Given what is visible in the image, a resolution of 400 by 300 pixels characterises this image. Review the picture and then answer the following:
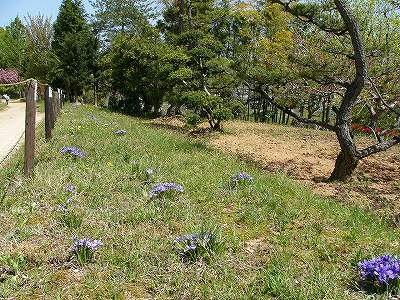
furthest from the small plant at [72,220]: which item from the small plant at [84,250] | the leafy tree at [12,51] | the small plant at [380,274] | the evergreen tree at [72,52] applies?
the leafy tree at [12,51]

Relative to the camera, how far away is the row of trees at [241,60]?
24.2ft

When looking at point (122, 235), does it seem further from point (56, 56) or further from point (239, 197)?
point (56, 56)

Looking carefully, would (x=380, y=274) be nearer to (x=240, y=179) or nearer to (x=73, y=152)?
(x=240, y=179)

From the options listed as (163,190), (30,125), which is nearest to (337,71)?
(163,190)

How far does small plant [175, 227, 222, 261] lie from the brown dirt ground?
295 centimetres

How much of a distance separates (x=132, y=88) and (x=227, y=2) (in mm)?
8577

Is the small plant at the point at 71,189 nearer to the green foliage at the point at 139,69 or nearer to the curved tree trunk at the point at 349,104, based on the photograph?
the curved tree trunk at the point at 349,104

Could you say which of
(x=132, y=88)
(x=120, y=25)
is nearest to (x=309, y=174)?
(x=132, y=88)

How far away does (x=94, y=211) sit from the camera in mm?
4137

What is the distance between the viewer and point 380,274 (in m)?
2.69

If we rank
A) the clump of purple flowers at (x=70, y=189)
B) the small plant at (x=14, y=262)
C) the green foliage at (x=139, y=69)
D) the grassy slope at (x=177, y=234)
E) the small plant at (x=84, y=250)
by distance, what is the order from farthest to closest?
the green foliage at (x=139, y=69)
the clump of purple flowers at (x=70, y=189)
the small plant at (x=84, y=250)
the small plant at (x=14, y=262)
the grassy slope at (x=177, y=234)

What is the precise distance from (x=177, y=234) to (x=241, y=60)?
6.22 metres

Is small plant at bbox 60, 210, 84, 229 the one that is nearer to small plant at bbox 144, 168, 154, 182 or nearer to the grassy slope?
the grassy slope

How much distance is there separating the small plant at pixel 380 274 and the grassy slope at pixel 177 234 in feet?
0.42
